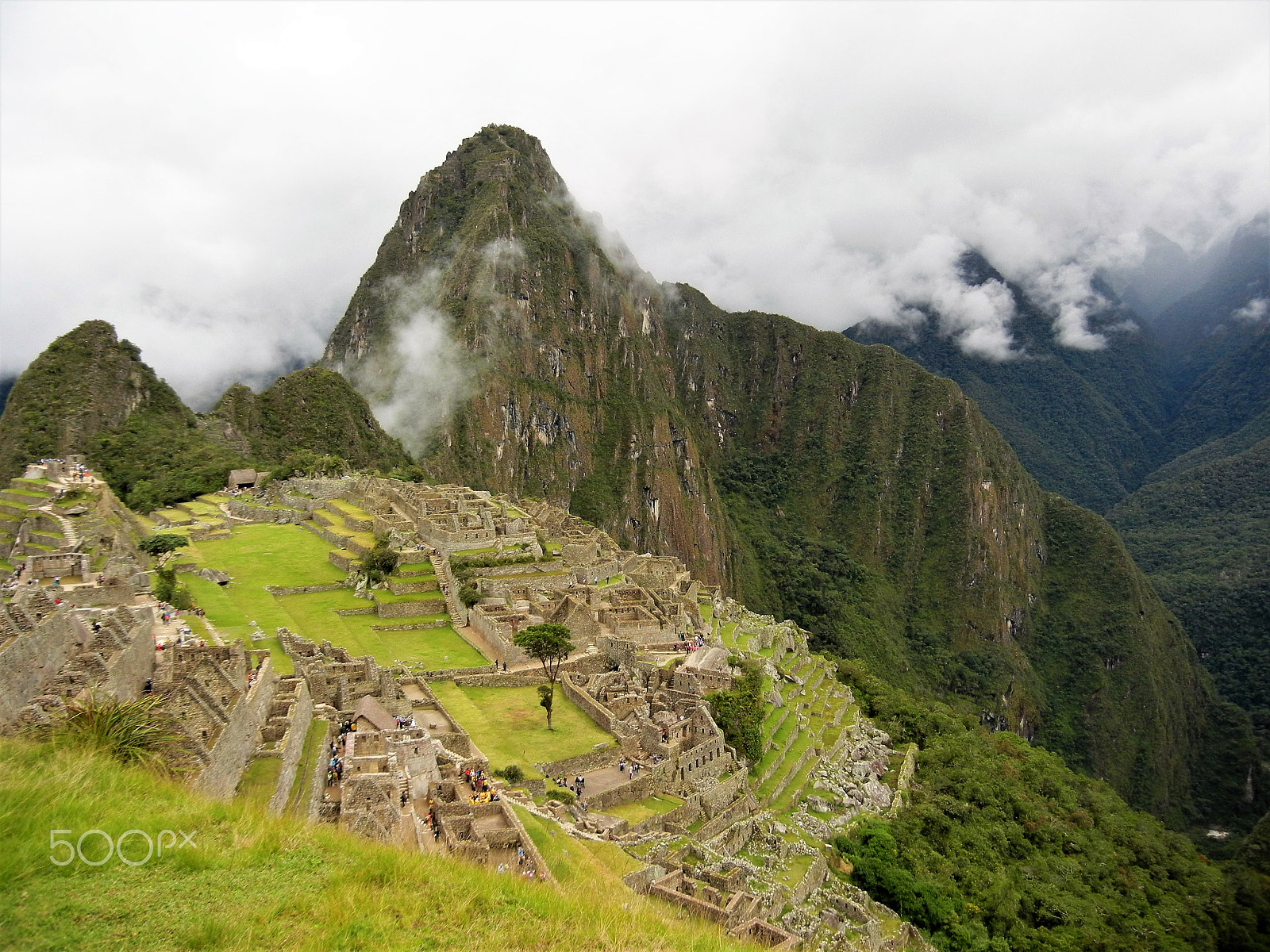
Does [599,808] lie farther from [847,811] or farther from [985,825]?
[985,825]

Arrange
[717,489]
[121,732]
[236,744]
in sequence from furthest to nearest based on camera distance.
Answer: [717,489]
[236,744]
[121,732]

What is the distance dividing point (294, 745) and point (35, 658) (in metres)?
4.94

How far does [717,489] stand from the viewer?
198750mm

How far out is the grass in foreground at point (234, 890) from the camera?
6.42m

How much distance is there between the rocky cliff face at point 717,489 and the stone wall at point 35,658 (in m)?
106

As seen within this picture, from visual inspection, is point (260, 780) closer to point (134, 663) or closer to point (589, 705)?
point (134, 663)

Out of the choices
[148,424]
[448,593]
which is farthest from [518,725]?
[148,424]

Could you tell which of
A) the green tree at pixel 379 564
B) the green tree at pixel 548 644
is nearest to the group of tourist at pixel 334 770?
the green tree at pixel 548 644

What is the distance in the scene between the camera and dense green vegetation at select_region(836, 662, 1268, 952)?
26234 mm

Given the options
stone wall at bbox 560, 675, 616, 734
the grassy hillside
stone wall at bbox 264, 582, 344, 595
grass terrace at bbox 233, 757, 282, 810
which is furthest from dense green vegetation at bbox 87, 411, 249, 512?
grass terrace at bbox 233, 757, 282, 810

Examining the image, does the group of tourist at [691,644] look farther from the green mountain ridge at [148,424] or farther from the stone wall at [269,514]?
the green mountain ridge at [148,424]

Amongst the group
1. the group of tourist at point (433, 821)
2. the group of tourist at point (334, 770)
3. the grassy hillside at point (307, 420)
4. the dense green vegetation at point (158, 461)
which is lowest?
the group of tourist at point (433, 821)

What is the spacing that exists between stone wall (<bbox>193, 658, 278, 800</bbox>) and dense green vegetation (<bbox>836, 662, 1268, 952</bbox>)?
1960cm

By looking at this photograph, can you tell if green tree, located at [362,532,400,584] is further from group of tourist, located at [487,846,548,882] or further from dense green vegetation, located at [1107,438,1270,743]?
dense green vegetation, located at [1107,438,1270,743]
